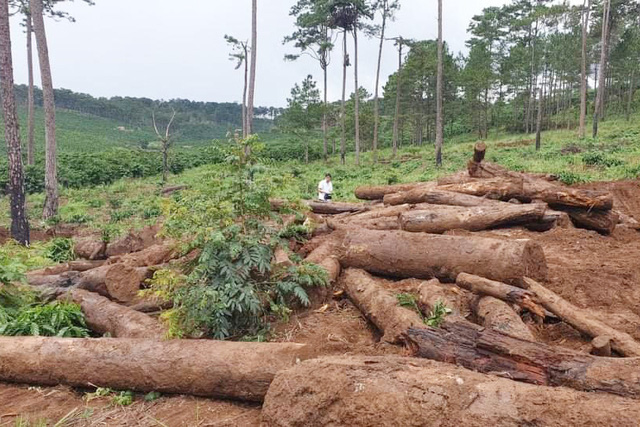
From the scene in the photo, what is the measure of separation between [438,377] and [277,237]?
232 cm

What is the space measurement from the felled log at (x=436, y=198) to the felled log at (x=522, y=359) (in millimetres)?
4993

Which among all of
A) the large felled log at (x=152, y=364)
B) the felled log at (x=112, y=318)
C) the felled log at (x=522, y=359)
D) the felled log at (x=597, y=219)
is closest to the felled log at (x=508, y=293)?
the felled log at (x=522, y=359)

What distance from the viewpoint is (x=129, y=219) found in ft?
51.2

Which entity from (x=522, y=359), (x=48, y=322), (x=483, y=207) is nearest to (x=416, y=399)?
(x=522, y=359)

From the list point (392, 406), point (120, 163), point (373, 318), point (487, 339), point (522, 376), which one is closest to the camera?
point (392, 406)

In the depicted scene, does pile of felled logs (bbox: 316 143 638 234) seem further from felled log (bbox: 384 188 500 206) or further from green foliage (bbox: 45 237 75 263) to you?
green foliage (bbox: 45 237 75 263)

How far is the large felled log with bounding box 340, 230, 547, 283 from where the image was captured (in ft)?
14.8

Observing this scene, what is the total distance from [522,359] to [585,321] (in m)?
1.37

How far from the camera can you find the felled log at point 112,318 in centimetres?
412

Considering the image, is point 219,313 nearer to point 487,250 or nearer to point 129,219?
point 487,250

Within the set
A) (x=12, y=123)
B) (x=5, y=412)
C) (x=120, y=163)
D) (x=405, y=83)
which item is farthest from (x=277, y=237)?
(x=405, y=83)

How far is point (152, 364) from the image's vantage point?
3340mm

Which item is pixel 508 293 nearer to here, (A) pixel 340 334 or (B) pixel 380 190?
(A) pixel 340 334

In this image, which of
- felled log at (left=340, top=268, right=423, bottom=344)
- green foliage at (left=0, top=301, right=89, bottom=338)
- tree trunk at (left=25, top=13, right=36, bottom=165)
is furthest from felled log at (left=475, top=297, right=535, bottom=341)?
tree trunk at (left=25, top=13, right=36, bottom=165)
